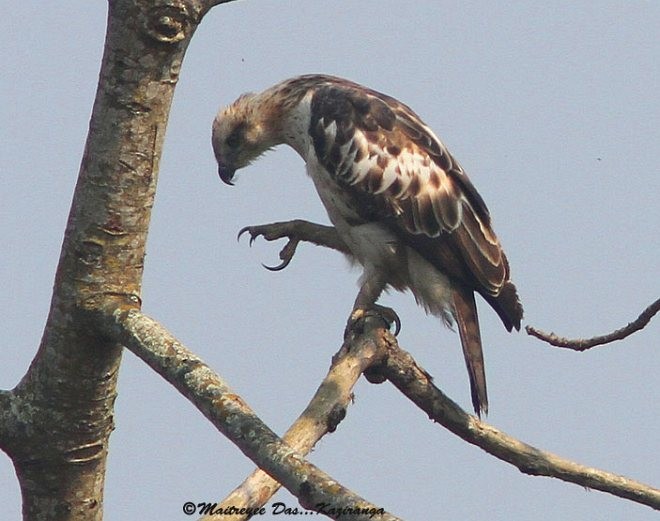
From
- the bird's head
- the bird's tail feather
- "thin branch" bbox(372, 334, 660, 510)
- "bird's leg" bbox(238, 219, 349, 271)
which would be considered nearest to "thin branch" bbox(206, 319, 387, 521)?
"thin branch" bbox(372, 334, 660, 510)

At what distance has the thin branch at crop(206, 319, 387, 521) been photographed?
3.76 meters

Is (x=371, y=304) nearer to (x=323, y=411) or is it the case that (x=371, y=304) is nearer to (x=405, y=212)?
(x=405, y=212)

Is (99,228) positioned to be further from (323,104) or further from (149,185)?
(323,104)

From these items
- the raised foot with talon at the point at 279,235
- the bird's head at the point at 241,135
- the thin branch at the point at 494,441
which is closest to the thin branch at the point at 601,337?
the thin branch at the point at 494,441

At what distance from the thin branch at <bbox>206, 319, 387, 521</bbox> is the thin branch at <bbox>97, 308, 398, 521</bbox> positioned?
0.95 feet

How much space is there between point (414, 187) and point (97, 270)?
318 cm

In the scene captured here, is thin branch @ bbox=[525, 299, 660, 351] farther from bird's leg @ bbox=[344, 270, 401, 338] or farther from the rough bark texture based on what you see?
the rough bark texture

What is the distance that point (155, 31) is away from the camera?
3.92 metres

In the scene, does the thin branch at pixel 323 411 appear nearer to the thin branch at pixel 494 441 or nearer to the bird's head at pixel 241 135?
the thin branch at pixel 494 441

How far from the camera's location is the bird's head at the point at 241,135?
26.5 feet

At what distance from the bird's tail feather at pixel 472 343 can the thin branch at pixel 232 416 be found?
8.76ft

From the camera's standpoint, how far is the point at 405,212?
23.2 feet

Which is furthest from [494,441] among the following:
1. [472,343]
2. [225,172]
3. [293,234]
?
[225,172]

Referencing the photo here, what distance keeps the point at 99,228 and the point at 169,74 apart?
0.64 m
